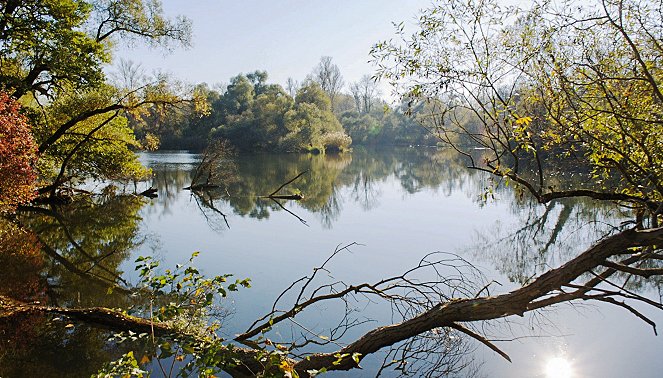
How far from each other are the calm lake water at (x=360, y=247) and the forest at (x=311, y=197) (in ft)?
0.50

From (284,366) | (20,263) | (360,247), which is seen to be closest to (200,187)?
(360,247)

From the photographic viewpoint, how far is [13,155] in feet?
35.3

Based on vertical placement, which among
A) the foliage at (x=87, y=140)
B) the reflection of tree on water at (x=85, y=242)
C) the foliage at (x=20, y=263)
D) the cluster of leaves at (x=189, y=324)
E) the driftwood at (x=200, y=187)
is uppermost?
the foliage at (x=87, y=140)

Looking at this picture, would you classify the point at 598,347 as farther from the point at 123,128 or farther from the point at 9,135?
the point at 123,128

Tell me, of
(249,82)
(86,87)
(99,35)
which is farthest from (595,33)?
(249,82)

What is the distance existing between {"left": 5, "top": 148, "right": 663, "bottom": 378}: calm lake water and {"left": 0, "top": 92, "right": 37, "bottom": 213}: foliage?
1.29 meters

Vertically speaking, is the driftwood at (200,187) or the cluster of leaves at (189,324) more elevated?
the cluster of leaves at (189,324)

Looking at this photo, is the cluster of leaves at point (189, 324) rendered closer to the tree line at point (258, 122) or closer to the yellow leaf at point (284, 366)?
the yellow leaf at point (284, 366)

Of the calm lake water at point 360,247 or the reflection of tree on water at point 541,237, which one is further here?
the reflection of tree on water at point 541,237

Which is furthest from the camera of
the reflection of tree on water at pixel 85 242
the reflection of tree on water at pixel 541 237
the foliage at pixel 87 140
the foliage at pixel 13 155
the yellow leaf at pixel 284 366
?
the foliage at pixel 87 140

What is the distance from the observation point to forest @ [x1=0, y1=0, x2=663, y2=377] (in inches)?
163

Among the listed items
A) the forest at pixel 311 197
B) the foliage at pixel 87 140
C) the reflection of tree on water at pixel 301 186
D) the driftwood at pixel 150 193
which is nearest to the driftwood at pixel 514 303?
the forest at pixel 311 197

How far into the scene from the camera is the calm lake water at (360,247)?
19.5 feet

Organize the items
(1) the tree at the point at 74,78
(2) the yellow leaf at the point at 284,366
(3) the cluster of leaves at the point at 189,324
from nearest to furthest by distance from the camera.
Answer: (2) the yellow leaf at the point at 284,366
(3) the cluster of leaves at the point at 189,324
(1) the tree at the point at 74,78
